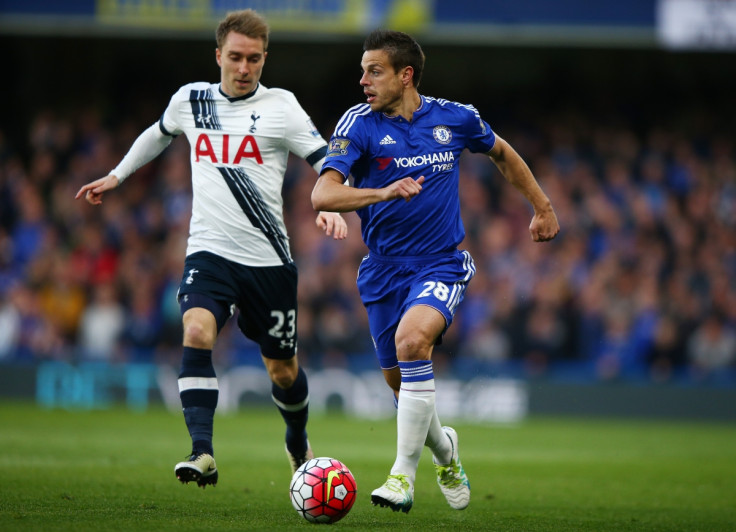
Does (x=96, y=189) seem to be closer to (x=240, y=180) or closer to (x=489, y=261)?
(x=240, y=180)

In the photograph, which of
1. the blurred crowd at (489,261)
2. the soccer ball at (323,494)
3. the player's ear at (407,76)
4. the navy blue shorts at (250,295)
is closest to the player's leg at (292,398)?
the navy blue shorts at (250,295)

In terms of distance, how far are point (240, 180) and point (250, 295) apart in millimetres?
758

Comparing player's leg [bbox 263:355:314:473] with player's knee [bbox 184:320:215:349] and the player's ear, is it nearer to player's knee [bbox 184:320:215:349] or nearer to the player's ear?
player's knee [bbox 184:320:215:349]

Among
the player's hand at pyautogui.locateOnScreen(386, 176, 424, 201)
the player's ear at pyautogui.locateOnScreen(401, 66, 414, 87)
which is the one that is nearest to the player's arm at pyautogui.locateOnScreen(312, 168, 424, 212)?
the player's hand at pyautogui.locateOnScreen(386, 176, 424, 201)

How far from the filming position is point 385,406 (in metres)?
16.4

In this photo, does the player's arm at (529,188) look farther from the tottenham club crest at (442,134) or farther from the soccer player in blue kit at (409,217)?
the tottenham club crest at (442,134)

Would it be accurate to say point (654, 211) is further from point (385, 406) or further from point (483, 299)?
point (385, 406)

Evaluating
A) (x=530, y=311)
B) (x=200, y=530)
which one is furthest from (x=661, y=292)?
(x=200, y=530)

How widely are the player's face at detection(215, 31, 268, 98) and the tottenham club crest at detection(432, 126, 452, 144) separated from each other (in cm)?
120

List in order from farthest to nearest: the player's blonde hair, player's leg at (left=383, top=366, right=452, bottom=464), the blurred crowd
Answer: the blurred crowd, the player's blonde hair, player's leg at (left=383, top=366, right=452, bottom=464)

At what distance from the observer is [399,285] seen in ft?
21.6

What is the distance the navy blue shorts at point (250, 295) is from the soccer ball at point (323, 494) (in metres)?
1.25

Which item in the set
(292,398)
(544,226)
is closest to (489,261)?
(292,398)

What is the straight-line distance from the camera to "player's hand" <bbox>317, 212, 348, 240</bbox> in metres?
6.41
